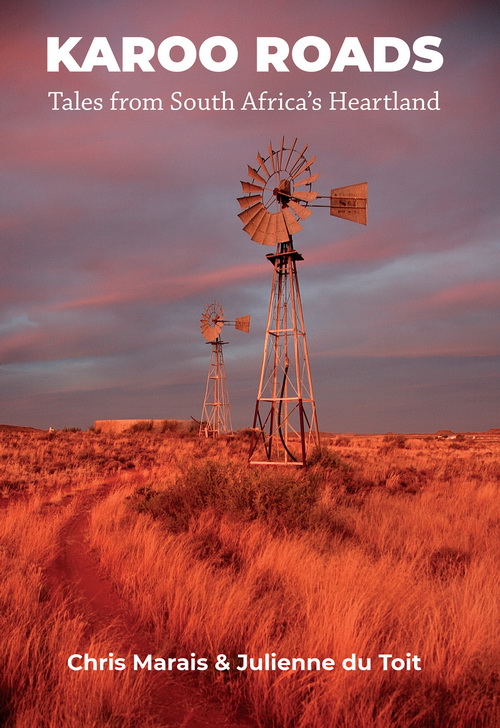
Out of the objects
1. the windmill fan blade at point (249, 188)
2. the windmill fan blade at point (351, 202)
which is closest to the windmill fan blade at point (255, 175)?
the windmill fan blade at point (249, 188)

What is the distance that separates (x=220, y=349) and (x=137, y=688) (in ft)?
118

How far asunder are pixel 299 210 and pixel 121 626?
14773 millimetres

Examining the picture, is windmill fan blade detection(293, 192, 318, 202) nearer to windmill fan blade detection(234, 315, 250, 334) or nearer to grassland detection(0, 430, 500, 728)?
grassland detection(0, 430, 500, 728)

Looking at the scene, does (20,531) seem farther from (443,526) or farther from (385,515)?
(443,526)

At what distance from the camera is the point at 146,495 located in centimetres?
1144

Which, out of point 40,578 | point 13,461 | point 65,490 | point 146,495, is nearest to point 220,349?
point 13,461

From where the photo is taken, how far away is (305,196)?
17.2 m

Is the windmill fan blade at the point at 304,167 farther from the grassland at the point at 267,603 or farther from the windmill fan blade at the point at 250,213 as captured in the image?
the grassland at the point at 267,603

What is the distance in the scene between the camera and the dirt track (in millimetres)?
3814

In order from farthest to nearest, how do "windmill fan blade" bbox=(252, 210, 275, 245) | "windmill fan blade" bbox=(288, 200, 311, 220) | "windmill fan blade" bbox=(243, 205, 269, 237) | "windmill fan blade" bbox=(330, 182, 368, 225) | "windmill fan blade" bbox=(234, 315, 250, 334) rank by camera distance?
1. "windmill fan blade" bbox=(234, 315, 250, 334)
2. "windmill fan blade" bbox=(243, 205, 269, 237)
3. "windmill fan blade" bbox=(252, 210, 275, 245)
4. "windmill fan blade" bbox=(288, 200, 311, 220)
5. "windmill fan blade" bbox=(330, 182, 368, 225)

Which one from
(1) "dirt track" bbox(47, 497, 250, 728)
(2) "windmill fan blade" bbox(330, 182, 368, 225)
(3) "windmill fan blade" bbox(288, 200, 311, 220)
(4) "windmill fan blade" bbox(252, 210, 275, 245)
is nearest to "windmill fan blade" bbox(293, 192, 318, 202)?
(3) "windmill fan blade" bbox(288, 200, 311, 220)

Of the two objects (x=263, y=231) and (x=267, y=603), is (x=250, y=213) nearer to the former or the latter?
(x=263, y=231)

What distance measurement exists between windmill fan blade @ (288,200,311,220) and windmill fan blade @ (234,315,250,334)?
21.1m

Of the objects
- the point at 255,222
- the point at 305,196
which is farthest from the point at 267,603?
the point at 255,222
